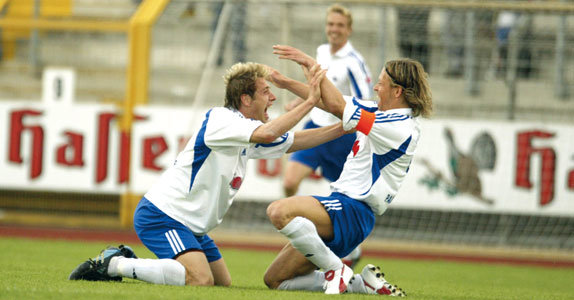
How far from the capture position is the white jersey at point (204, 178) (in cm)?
515

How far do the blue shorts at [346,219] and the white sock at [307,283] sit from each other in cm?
21

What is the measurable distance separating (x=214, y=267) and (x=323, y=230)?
0.83m

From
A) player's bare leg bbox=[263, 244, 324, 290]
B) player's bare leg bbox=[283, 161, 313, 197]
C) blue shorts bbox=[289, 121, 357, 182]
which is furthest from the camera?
player's bare leg bbox=[283, 161, 313, 197]

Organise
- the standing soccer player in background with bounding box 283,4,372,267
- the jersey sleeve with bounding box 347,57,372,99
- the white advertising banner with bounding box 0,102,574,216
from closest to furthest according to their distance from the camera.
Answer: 1. the standing soccer player in background with bounding box 283,4,372,267
2. the jersey sleeve with bounding box 347,57,372,99
3. the white advertising banner with bounding box 0,102,574,216

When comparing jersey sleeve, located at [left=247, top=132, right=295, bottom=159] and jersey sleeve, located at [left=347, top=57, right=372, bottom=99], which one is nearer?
jersey sleeve, located at [left=247, top=132, right=295, bottom=159]

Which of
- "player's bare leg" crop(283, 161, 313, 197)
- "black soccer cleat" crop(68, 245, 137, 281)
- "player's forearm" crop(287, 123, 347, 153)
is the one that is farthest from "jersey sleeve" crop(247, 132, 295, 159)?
"player's bare leg" crop(283, 161, 313, 197)

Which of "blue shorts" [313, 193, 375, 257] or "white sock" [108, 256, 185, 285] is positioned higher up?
"blue shorts" [313, 193, 375, 257]

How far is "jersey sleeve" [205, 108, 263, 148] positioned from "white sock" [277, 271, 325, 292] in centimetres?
98

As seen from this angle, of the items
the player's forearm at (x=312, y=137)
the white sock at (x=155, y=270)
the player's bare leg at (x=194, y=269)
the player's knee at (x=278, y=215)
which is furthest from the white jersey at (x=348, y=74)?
the white sock at (x=155, y=270)

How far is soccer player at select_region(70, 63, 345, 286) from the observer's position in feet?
16.5

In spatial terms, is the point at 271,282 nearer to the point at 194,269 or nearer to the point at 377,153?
the point at 194,269

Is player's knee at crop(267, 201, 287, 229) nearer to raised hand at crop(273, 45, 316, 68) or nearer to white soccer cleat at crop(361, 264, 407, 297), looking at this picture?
white soccer cleat at crop(361, 264, 407, 297)

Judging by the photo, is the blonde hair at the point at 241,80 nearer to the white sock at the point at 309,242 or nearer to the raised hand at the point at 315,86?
the raised hand at the point at 315,86

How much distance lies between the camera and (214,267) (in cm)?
553
